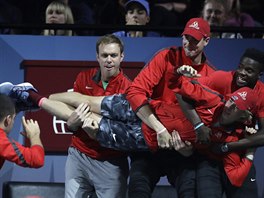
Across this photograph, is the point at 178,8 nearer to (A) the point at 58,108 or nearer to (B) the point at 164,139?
(A) the point at 58,108

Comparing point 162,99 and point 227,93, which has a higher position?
point 227,93

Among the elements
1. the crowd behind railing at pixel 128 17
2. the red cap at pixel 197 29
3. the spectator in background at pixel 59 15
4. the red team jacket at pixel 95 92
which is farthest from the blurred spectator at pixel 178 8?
the red cap at pixel 197 29

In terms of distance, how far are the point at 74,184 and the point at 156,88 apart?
102cm

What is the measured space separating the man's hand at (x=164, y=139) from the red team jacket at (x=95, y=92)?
605 mm

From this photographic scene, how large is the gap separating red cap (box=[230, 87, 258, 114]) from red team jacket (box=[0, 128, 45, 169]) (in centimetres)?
146

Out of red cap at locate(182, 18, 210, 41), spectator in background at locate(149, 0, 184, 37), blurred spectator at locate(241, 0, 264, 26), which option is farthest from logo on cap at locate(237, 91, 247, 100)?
blurred spectator at locate(241, 0, 264, 26)

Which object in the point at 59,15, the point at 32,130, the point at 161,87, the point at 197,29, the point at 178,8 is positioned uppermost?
the point at 197,29

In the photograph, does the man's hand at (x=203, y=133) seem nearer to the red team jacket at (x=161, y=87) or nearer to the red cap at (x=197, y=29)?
the red team jacket at (x=161, y=87)

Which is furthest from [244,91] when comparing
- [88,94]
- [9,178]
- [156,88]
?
[9,178]

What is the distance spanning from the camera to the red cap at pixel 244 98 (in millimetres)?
6591

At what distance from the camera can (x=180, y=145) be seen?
680cm

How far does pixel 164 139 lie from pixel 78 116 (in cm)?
74

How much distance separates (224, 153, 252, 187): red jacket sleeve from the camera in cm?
679

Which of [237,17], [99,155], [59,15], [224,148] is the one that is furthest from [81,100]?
[237,17]
